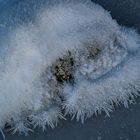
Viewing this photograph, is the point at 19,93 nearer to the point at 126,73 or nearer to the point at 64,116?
the point at 64,116

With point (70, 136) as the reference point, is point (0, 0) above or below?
above

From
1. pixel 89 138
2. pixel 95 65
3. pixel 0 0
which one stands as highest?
pixel 0 0

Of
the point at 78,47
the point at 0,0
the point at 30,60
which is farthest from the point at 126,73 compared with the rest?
the point at 0,0

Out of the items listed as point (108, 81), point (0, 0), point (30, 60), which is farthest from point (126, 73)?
point (0, 0)

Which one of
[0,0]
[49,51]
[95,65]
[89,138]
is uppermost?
[0,0]

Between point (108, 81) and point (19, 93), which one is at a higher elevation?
point (19, 93)

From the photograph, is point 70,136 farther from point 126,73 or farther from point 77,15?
point 77,15
